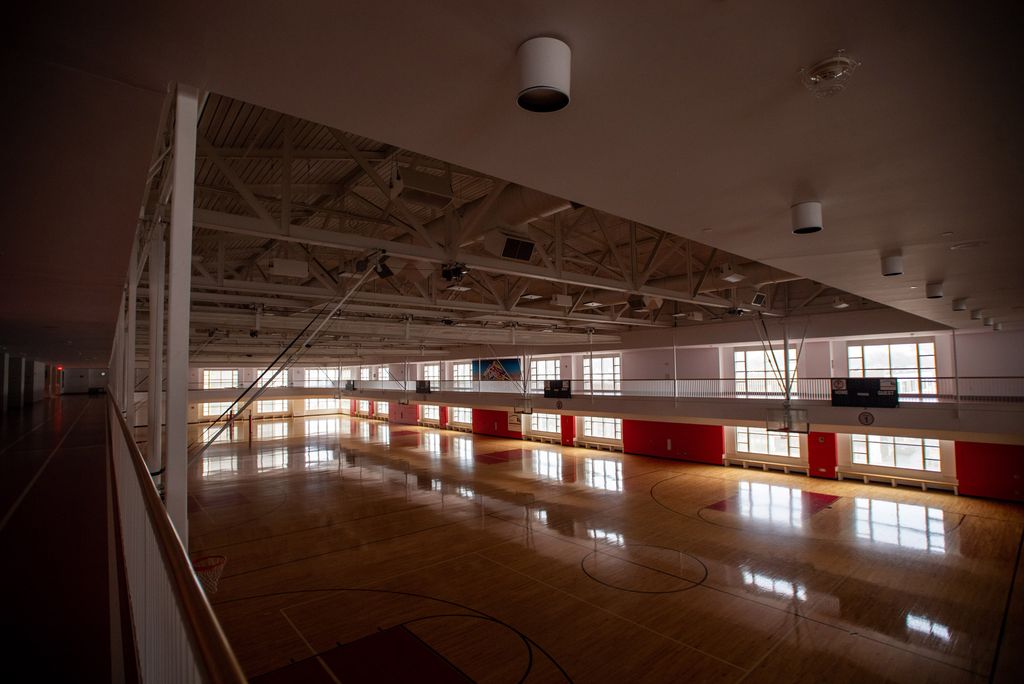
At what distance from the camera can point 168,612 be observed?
4.70ft

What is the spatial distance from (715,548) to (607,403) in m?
6.31

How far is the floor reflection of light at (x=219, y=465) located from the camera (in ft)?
63.0

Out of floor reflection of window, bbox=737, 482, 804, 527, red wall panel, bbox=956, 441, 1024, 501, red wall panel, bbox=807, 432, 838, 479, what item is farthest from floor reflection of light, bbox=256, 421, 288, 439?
red wall panel, bbox=956, 441, 1024, 501

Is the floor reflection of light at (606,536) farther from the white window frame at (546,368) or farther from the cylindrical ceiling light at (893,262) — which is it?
the white window frame at (546,368)

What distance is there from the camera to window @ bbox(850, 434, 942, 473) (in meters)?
15.5

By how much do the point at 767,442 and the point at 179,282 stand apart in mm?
20796

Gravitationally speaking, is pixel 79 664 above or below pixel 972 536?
above

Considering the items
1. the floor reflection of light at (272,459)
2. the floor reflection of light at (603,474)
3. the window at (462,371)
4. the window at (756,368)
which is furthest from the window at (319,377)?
the window at (756,368)

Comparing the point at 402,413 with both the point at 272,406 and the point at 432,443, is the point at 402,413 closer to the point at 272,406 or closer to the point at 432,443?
the point at 272,406

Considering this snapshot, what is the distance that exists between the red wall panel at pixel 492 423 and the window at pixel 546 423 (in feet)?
3.40

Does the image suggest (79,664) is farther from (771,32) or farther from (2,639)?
(771,32)

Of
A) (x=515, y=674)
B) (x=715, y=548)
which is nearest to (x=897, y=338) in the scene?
(x=715, y=548)

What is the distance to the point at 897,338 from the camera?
52.9 ft

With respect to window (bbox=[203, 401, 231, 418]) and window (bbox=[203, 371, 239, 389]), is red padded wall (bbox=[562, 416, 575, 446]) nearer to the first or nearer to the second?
window (bbox=[203, 371, 239, 389])
